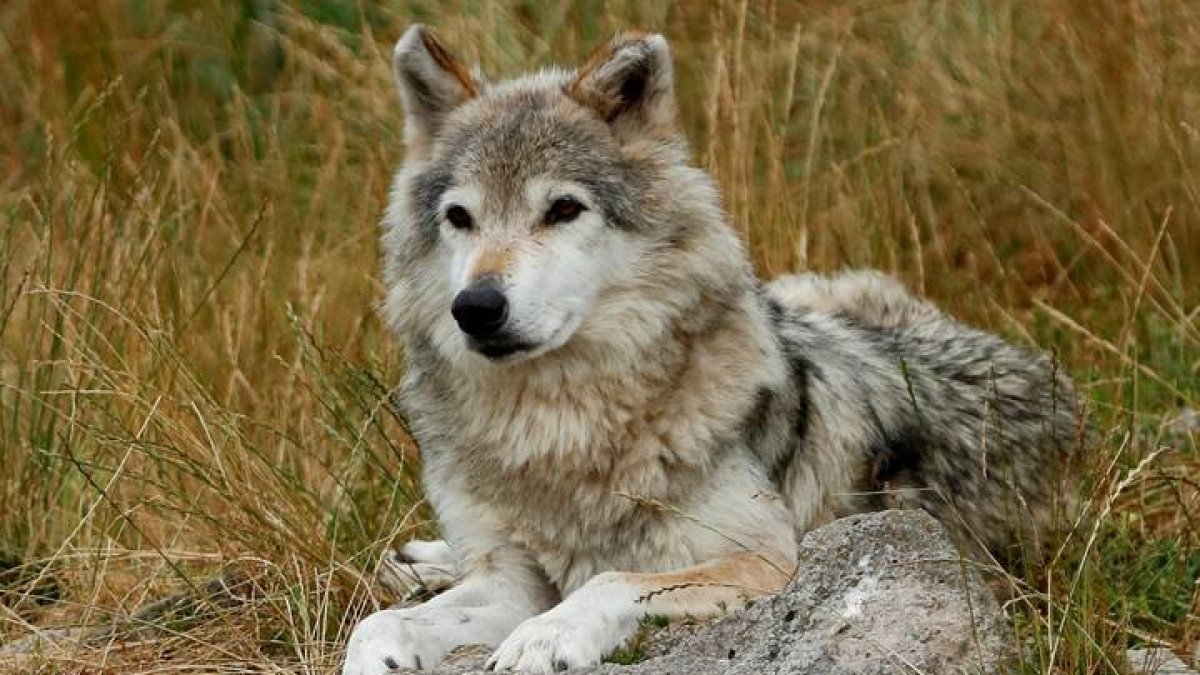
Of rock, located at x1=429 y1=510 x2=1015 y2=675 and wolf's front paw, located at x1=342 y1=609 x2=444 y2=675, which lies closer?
rock, located at x1=429 y1=510 x2=1015 y2=675

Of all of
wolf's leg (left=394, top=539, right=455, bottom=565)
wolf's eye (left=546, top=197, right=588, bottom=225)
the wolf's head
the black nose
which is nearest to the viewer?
the black nose

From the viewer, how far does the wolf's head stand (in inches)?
191

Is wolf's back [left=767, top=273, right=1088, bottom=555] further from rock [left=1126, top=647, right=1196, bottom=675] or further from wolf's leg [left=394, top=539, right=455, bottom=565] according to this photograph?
wolf's leg [left=394, top=539, right=455, bottom=565]

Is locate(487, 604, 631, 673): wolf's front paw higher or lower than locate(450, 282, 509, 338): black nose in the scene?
lower

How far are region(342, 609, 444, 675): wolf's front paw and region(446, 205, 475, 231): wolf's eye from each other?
104 centimetres

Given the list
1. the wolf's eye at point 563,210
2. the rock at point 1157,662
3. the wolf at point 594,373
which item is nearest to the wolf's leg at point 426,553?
the wolf at point 594,373

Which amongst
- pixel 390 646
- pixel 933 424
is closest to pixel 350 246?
pixel 933 424

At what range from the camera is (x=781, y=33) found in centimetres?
899

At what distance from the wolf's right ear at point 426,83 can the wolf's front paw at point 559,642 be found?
1.62 m

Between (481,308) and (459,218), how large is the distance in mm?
491

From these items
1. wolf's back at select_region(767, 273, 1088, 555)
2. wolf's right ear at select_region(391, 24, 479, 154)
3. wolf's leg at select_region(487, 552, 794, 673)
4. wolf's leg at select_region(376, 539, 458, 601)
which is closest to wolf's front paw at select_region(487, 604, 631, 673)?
wolf's leg at select_region(487, 552, 794, 673)

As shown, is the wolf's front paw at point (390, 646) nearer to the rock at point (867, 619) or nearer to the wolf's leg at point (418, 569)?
the rock at point (867, 619)

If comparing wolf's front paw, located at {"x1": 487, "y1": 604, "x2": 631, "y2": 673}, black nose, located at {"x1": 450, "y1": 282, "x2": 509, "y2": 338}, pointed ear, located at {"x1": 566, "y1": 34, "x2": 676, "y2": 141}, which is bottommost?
wolf's front paw, located at {"x1": 487, "y1": 604, "x2": 631, "y2": 673}

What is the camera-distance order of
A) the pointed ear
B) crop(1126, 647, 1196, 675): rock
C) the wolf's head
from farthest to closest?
the pointed ear < the wolf's head < crop(1126, 647, 1196, 675): rock
